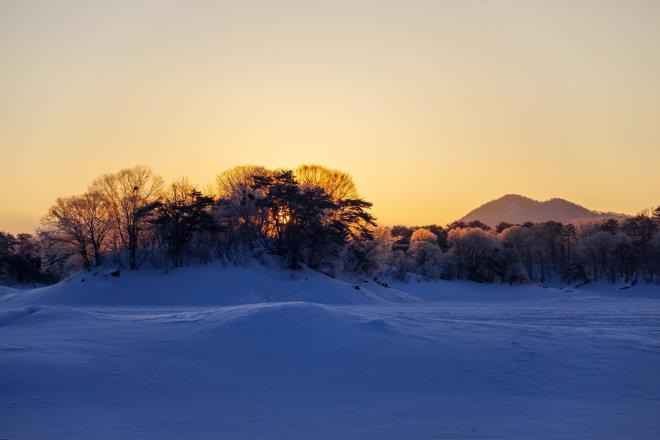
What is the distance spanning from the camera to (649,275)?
313 ft

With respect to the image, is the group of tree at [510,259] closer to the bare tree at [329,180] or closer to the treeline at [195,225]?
the bare tree at [329,180]

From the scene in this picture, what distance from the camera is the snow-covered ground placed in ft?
30.8

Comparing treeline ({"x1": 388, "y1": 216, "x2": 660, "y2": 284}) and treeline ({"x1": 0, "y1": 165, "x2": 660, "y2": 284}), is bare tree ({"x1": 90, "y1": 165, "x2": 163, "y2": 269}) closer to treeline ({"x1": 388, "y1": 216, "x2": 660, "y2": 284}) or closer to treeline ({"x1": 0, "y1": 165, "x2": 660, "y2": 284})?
treeline ({"x1": 0, "y1": 165, "x2": 660, "y2": 284})

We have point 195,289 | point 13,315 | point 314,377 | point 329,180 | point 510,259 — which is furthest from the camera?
point 510,259

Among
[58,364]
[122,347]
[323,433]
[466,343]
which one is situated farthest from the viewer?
[466,343]

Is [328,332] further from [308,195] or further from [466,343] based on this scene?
[308,195]

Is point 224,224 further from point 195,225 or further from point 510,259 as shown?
point 510,259

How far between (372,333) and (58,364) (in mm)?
8370

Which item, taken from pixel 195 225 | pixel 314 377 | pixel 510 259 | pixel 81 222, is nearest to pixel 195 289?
pixel 195 225

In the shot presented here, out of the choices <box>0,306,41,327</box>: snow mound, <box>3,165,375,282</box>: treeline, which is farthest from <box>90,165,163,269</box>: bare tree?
<box>0,306,41,327</box>: snow mound

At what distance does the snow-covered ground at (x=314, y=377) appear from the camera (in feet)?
30.8

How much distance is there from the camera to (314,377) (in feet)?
42.3

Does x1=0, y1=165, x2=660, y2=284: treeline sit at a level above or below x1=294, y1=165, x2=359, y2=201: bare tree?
below

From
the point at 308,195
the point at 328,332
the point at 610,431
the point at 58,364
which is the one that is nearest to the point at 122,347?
the point at 58,364
